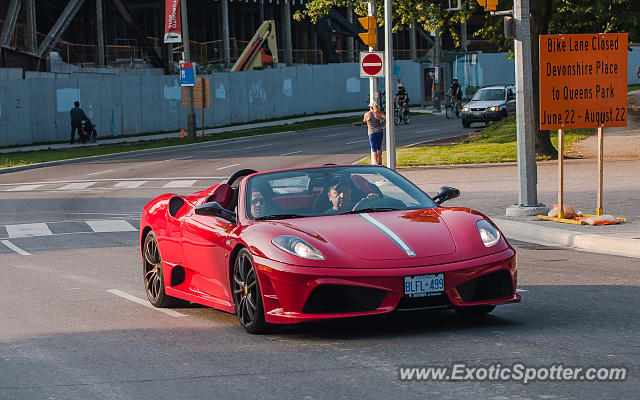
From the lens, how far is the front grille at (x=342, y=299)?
8320mm

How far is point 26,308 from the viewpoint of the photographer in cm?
1095

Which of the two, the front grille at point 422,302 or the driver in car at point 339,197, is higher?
the driver in car at point 339,197

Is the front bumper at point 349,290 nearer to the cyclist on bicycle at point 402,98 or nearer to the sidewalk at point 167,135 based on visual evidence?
the sidewalk at point 167,135

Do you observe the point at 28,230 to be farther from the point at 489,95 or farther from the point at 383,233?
the point at 489,95

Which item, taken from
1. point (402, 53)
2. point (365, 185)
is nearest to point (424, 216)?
point (365, 185)

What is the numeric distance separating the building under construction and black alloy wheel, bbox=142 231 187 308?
42.2 meters

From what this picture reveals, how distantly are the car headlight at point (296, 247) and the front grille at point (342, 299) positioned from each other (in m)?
0.25

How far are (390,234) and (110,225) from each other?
11607 millimetres

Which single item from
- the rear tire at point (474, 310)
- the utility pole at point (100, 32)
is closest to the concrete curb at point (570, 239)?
the rear tire at point (474, 310)

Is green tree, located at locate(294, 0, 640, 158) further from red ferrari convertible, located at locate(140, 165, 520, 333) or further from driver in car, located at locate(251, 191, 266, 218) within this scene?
driver in car, located at locate(251, 191, 266, 218)

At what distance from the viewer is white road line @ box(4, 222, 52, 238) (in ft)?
61.5

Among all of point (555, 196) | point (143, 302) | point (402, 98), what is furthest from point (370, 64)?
point (402, 98)

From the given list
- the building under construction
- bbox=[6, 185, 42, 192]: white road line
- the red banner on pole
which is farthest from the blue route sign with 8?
bbox=[6, 185, 42, 192]: white road line

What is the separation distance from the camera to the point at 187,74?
47.0m
